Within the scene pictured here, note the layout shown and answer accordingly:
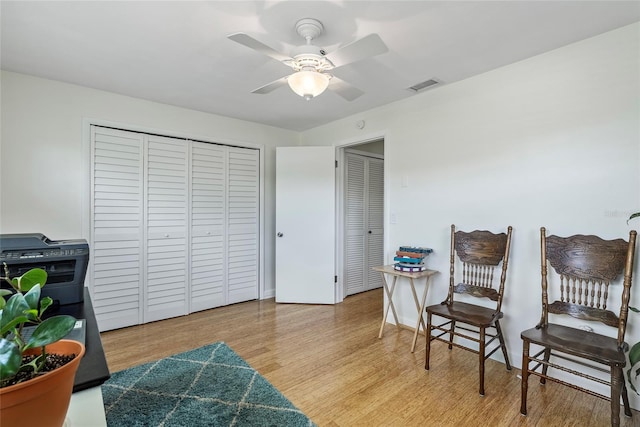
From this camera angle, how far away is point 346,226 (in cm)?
417

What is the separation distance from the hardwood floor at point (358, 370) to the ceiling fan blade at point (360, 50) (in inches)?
80.7

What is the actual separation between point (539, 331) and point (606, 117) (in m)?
1.44

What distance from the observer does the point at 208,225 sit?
360 cm

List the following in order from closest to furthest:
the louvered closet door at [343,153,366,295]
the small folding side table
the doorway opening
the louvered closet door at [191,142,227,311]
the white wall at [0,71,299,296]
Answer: the white wall at [0,71,299,296] → the small folding side table → the louvered closet door at [191,142,227,311] → the doorway opening → the louvered closet door at [343,153,366,295]

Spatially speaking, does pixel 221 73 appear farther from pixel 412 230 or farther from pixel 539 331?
pixel 539 331

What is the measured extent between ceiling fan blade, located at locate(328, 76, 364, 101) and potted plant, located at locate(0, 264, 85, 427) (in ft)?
5.75

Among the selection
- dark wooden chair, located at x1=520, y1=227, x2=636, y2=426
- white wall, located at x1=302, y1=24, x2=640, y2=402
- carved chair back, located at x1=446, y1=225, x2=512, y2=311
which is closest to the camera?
dark wooden chair, located at x1=520, y1=227, x2=636, y2=426

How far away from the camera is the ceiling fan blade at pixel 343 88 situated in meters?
1.91

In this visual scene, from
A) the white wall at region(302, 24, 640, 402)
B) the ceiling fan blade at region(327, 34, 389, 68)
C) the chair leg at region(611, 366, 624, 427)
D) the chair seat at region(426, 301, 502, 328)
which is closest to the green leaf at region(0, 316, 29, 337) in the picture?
the ceiling fan blade at region(327, 34, 389, 68)

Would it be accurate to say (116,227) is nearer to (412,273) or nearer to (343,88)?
(343,88)

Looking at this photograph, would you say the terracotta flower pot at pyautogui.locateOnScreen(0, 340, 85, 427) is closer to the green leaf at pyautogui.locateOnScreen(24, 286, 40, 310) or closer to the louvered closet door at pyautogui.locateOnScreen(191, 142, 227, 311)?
the green leaf at pyautogui.locateOnScreen(24, 286, 40, 310)

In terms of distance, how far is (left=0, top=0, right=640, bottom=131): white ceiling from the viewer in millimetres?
1718

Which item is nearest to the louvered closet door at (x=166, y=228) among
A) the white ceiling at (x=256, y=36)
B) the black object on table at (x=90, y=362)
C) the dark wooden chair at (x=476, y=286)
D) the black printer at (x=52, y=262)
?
the white ceiling at (x=256, y=36)

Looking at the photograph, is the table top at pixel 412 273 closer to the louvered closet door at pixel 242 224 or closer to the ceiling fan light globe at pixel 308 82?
the ceiling fan light globe at pixel 308 82
